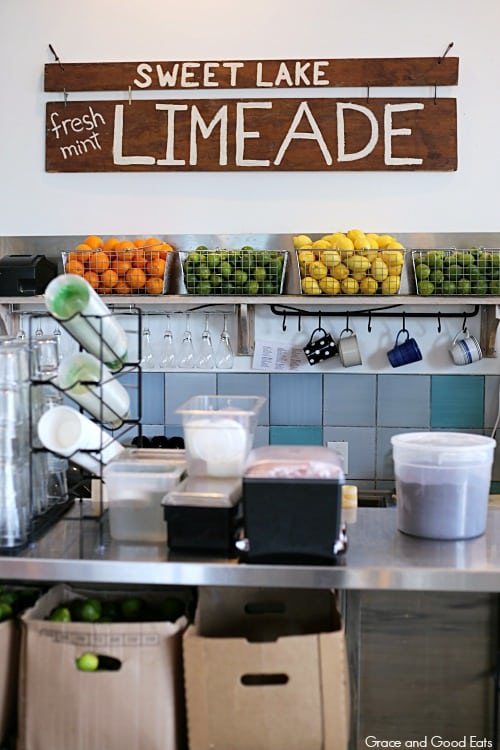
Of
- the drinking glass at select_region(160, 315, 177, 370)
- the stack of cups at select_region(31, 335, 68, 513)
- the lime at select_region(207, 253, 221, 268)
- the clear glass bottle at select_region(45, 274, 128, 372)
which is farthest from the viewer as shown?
the drinking glass at select_region(160, 315, 177, 370)

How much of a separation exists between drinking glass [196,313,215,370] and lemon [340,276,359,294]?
0.63m

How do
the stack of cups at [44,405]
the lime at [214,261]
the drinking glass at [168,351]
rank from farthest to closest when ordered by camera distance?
the drinking glass at [168,351] < the lime at [214,261] < the stack of cups at [44,405]

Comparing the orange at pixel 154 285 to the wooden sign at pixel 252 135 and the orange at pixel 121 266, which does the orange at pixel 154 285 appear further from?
the wooden sign at pixel 252 135

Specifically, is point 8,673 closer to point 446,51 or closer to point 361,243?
point 361,243

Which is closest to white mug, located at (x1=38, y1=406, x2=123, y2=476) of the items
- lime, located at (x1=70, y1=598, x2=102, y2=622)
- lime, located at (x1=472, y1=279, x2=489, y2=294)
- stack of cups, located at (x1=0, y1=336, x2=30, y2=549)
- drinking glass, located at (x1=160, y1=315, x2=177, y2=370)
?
stack of cups, located at (x1=0, y1=336, x2=30, y2=549)

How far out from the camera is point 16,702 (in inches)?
68.8

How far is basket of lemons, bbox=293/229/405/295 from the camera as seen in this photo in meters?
2.94

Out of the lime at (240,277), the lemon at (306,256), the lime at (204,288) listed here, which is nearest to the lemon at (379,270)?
the lemon at (306,256)

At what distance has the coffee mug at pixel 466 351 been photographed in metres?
3.24

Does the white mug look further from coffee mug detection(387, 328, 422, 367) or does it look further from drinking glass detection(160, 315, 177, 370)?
coffee mug detection(387, 328, 422, 367)

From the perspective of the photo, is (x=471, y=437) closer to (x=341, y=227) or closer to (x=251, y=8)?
(x=341, y=227)

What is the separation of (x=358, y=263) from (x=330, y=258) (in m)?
0.10

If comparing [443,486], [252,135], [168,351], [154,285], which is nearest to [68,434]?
[443,486]

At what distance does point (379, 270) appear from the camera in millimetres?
2943
